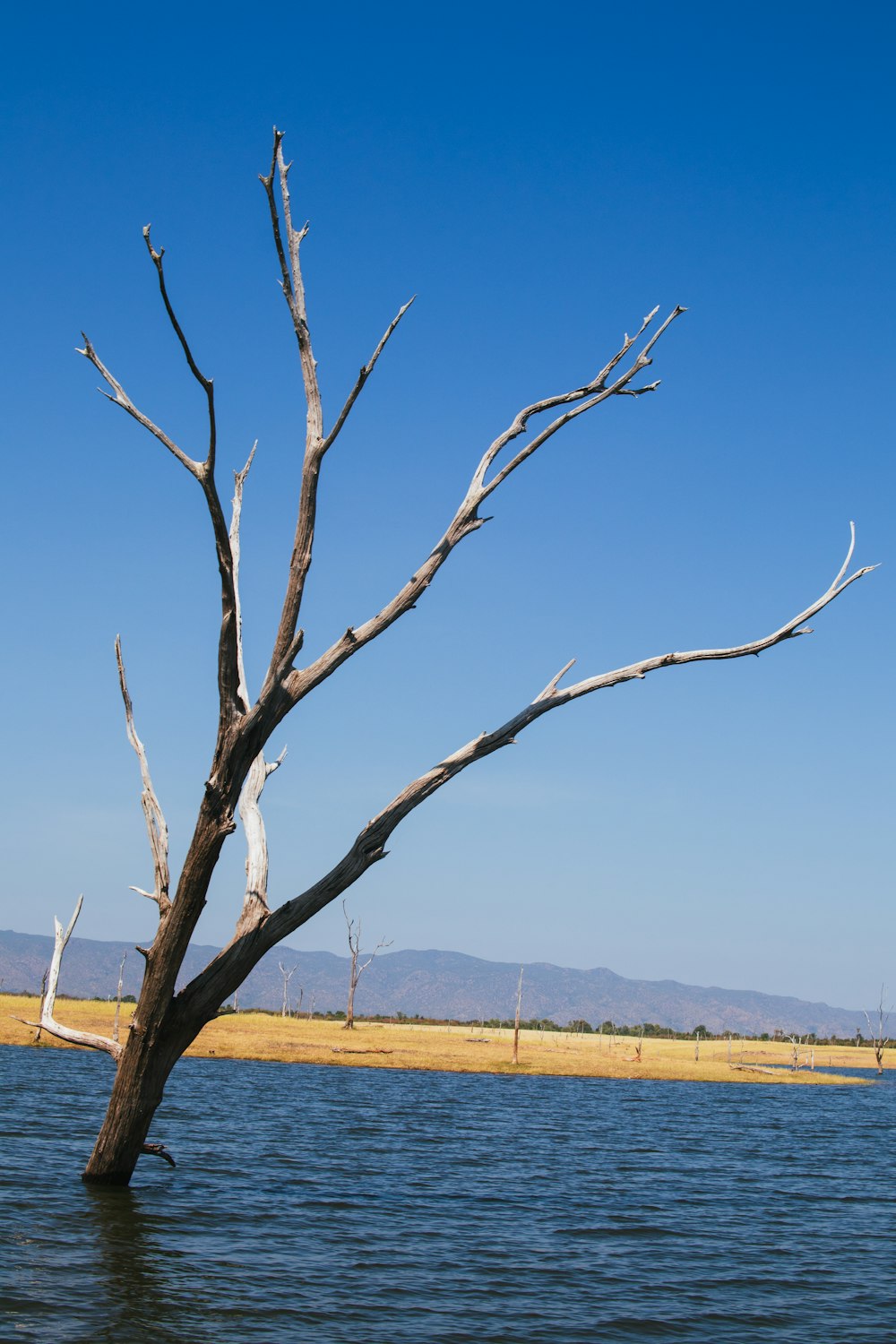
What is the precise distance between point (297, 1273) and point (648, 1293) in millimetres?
4128

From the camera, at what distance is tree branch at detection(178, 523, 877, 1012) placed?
11.6 metres

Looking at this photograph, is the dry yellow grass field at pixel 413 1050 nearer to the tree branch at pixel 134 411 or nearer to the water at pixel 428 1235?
the water at pixel 428 1235

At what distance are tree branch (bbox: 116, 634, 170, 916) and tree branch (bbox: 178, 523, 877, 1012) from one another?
966 millimetres

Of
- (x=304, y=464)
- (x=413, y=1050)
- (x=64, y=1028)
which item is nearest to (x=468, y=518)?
(x=304, y=464)

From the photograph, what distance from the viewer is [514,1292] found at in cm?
1227

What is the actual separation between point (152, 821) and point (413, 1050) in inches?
2472

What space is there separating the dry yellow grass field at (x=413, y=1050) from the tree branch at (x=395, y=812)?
51.9m

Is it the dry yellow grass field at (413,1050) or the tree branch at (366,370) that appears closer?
the tree branch at (366,370)

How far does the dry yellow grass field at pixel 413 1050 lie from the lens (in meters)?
62.8

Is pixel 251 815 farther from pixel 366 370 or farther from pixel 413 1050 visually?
pixel 413 1050

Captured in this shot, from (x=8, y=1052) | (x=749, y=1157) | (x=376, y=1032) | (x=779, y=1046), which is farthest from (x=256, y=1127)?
(x=779, y=1046)

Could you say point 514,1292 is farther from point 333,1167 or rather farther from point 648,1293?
point 333,1167

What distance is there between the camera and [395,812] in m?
11.6

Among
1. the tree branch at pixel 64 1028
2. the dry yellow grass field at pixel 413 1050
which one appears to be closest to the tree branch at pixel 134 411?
the tree branch at pixel 64 1028
